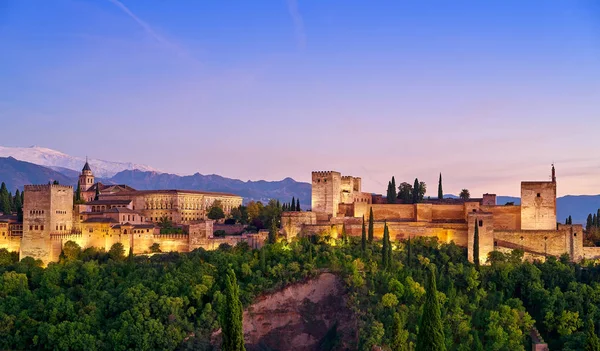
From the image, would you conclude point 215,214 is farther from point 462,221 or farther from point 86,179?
point 462,221

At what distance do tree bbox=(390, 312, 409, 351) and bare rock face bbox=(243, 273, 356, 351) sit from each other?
6.21 metres

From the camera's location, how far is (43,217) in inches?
2030

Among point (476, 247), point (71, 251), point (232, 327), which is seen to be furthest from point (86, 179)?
point (232, 327)

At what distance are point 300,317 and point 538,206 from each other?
18.7m

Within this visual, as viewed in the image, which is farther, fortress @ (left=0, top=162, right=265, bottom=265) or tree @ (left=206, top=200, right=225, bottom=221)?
tree @ (left=206, top=200, right=225, bottom=221)

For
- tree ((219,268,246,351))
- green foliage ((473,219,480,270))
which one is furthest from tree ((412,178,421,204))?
tree ((219,268,246,351))

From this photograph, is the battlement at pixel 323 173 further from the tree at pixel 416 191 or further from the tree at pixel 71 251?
the tree at pixel 71 251

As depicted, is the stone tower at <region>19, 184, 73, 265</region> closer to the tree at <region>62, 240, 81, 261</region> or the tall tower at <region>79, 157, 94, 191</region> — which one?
the tree at <region>62, 240, 81, 261</region>

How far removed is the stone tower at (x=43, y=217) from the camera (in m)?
50.9

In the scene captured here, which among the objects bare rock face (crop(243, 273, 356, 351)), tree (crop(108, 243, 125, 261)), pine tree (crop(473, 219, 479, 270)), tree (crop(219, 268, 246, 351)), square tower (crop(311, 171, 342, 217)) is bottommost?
bare rock face (crop(243, 273, 356, 351))

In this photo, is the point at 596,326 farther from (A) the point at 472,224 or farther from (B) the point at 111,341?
(B) the point at 111,341

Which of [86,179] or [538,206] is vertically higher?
[86,179]

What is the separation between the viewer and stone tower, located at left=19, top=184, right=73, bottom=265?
50.9 metres

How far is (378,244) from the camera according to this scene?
161 feet
